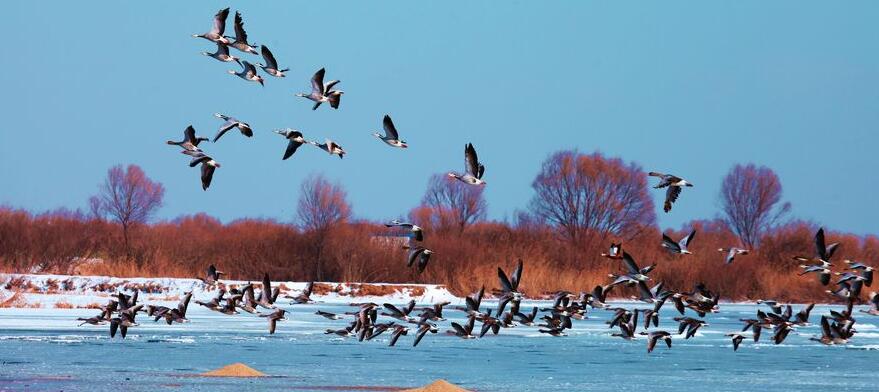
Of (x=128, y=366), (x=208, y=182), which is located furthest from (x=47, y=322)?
(x=208, y=182)

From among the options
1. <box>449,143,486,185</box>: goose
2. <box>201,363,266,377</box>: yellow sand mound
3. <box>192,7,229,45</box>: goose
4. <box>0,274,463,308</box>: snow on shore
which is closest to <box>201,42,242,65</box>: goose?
<box>192,7,229,45</box>: goose

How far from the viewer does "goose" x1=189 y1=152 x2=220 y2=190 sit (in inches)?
658

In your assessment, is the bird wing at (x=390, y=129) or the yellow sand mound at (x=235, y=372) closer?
the bird wing at (x=390, y=129)

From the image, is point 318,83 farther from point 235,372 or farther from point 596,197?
point 596,197

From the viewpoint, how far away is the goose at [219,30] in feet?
54.8

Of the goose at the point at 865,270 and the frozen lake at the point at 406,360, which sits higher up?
the goose at the point at 865,270

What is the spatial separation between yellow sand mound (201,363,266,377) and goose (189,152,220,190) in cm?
382

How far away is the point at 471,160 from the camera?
1589cm

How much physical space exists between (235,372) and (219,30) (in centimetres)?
538

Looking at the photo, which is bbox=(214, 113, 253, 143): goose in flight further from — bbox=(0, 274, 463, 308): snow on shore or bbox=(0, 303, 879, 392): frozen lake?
bbox=(0, 274, 463, 308): snow on shore

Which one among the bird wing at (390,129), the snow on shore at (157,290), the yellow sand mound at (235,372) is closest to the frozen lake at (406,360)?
the yellow sand mound at (235,372)

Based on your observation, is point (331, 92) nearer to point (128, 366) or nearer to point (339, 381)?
point (339, 381)

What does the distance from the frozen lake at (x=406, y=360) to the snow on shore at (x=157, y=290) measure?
334 inches

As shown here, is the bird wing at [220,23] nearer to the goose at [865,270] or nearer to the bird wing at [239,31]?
the bird wing at [239,31]
